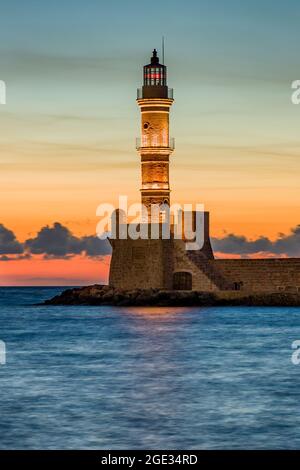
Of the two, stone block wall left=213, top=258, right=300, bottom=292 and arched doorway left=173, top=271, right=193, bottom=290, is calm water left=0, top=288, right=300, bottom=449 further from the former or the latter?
arched doorway left=173, top=271, right=193, bottom=290

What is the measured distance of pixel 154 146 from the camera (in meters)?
47.9

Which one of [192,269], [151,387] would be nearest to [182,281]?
[192,269]

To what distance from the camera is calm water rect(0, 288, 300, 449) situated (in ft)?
55.2

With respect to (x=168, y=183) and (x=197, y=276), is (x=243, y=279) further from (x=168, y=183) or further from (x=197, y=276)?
(x=168, y=183)

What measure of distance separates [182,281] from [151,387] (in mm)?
26208

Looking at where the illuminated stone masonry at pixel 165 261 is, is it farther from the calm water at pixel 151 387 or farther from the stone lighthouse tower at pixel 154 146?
the calm water at pixel 151 387

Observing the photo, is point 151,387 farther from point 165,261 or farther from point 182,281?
point 182,281

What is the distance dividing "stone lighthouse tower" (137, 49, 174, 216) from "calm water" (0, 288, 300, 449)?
818cm

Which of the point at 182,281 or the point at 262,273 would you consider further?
the point at 182,281

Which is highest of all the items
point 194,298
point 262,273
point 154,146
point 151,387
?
point 154,146
